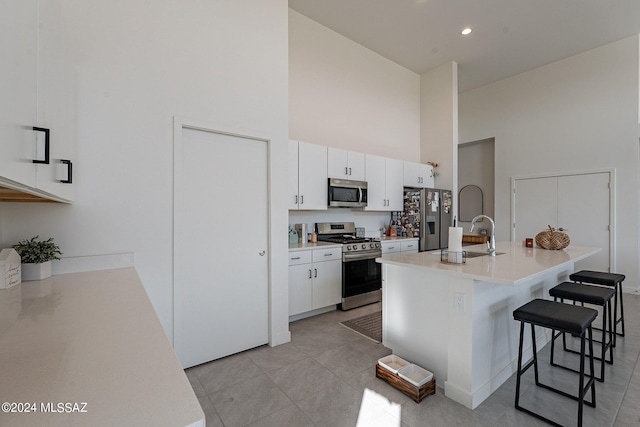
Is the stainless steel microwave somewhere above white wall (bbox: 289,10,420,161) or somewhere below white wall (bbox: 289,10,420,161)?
below

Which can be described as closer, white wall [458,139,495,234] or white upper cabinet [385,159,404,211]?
white upper cabinet [385,159,404,211]

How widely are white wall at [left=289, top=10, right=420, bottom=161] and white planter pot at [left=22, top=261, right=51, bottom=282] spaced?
10.1ft

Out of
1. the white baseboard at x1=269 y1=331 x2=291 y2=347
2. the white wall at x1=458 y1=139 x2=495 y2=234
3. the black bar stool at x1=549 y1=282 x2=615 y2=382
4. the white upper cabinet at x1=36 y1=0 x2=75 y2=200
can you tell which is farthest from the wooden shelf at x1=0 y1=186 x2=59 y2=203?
the white wall at x1=458 y1=139 x2=495 y2=234

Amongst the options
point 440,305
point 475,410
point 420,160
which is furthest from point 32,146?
point 420,160

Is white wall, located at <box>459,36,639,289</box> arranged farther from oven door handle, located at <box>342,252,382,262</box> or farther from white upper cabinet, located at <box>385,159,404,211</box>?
oven door handle, located at <box>342,252,382,262</box>

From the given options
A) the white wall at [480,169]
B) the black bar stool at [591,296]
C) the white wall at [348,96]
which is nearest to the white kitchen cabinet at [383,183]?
the white wall at [348,96]

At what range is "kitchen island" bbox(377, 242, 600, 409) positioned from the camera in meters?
1.97

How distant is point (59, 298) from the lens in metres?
1.31

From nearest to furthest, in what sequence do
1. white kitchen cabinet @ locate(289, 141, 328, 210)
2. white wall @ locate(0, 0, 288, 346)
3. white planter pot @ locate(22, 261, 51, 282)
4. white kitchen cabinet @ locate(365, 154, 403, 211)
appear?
white planter pot @ locate(22, 261, 51, 282)
white wall @ locate(0, 0, 288, 346)
white kitchen cabinet @ locate(289, 141, 328, 210)
white kitchen cabinet @ locate(365, 154, 403, 211)

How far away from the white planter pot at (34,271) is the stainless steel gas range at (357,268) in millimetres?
2822

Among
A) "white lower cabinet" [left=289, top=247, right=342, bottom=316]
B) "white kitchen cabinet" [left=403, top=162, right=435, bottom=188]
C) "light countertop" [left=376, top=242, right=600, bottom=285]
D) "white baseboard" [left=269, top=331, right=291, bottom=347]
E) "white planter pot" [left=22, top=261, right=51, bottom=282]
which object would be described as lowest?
"white baseboard" [left=269, top=331, right=291, bottom=347]

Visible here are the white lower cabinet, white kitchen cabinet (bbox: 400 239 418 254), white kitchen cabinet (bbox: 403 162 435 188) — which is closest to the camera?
the white lower cabinet

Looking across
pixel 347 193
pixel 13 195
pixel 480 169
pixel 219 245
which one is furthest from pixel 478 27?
pixel 13 195

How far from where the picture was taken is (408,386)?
206 centimetres
